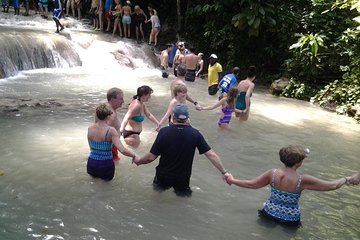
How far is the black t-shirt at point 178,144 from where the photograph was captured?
14.8 feet

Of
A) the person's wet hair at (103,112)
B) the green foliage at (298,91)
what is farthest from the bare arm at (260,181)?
the green foliage at (298,91)

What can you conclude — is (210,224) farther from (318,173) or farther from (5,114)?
(5,114)

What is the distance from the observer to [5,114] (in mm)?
8203

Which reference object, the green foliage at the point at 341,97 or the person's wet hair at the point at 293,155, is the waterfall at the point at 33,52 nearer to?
the green foliage at the point at 341,97

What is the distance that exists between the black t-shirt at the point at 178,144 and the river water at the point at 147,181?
62 centimetres

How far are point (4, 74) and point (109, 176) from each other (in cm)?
907

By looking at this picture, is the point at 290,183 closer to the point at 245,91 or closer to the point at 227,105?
the point at 227,105

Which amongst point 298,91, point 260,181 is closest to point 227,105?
point 260,181

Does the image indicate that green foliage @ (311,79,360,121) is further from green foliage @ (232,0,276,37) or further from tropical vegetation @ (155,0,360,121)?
green foliage @ (232,0,276,37)

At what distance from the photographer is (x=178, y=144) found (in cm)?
454

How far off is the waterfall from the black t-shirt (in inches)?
381

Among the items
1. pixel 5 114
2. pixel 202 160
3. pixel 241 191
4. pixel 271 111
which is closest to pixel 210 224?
pixel 241 191

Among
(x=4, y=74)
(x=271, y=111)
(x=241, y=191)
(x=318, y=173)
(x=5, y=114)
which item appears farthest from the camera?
(x=4, y=74)

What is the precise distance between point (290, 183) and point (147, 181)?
85.6 inches
